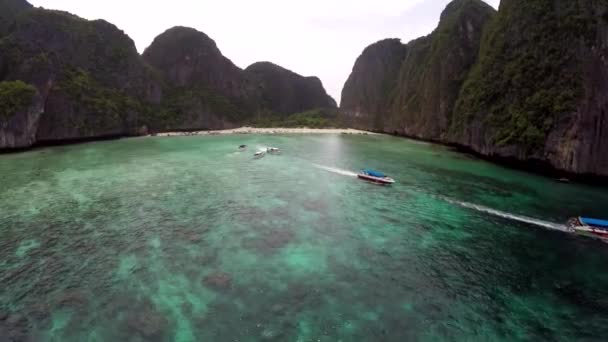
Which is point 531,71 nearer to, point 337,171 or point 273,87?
point 337,171

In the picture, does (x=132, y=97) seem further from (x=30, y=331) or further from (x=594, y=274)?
(x=594, y=274)

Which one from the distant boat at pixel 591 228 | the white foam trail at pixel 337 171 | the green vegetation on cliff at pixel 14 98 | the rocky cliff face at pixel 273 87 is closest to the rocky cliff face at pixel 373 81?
the rocky cliff face at pixel 273 87

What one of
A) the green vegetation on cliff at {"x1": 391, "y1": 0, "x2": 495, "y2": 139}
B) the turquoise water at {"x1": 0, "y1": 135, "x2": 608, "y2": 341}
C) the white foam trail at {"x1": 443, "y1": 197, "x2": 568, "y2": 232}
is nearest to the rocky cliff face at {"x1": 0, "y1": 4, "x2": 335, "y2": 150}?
the turquoise water at {"x1": 0, "y1": 135, "x2": 608, "y2": 341}

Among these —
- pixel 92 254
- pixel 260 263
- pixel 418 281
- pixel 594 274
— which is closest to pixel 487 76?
pixel 594 274

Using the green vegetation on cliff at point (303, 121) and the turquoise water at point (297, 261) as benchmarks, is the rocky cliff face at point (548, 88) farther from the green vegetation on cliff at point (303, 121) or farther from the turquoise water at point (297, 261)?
the green vegetation on cliff at point (303, 121)

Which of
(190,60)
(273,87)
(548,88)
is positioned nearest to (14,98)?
(190,60)

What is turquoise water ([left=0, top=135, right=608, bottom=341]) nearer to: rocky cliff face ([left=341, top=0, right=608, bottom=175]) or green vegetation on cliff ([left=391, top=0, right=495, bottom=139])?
rocky cliff face ([left=341, top=0, right=608, bottom=175])
